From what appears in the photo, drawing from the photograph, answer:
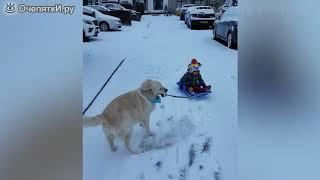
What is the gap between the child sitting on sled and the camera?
2461mm

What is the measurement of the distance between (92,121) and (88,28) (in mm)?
397

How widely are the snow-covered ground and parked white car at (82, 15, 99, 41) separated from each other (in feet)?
0.11

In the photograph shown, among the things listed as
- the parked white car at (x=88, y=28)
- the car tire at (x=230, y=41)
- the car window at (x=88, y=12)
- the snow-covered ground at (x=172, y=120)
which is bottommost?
the snow-covered ground at (x=172, y=120)

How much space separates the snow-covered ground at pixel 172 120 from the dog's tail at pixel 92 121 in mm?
21

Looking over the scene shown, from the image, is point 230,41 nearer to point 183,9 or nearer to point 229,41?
point 229,41

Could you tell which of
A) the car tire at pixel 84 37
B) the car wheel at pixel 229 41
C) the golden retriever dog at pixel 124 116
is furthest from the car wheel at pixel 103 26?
the car wheel at pixel 229 41

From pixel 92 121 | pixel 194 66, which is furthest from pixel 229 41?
pixel 92 121

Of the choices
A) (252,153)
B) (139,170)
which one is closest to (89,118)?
(139,170)

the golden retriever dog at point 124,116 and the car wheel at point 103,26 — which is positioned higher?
the car wheel at point 103,26

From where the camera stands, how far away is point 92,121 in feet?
7.95
